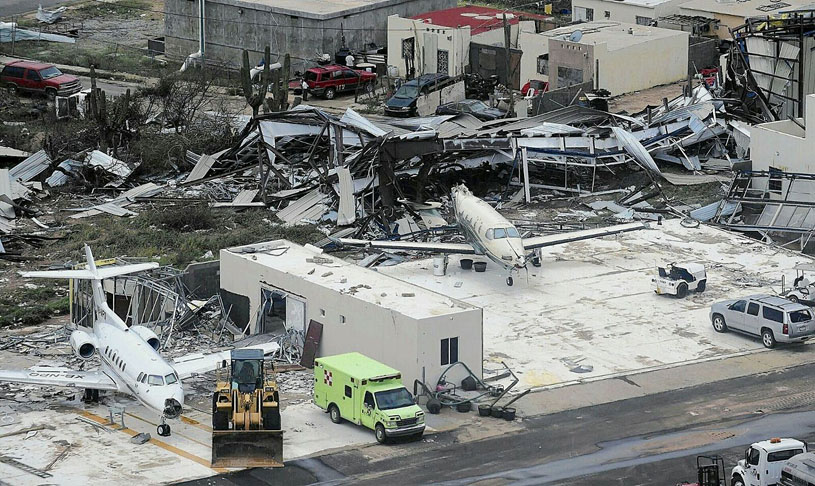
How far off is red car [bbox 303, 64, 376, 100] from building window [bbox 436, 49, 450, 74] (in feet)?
12.0

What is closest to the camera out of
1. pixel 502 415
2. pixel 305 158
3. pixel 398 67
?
pixel 502 415

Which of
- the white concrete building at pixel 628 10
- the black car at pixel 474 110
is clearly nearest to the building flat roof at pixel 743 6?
the white concrete building at pixel 628 10

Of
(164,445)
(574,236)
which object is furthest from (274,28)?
(164,445)

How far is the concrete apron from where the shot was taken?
4075 centimetres

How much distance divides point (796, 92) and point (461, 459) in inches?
1432

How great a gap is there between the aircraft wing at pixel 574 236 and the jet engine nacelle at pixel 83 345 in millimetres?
16311

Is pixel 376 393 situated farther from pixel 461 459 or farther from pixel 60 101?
pixel 60 101

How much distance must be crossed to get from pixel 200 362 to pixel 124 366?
224cm

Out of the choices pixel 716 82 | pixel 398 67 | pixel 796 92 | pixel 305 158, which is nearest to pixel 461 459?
pixel 305 158

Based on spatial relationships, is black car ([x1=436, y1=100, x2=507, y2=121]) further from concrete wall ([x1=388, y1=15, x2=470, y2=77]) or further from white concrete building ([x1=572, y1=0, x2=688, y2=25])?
white concrete building ([x1=572, y1=0, x2=688, y2=25])

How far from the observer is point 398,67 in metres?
84.2

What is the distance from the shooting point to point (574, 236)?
52.2 m

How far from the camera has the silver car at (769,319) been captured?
44625 mm

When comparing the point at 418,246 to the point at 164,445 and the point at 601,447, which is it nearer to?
the point at 601,447
